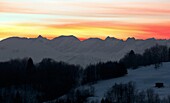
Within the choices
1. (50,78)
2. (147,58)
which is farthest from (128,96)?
(147,58)

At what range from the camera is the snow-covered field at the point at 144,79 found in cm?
11452

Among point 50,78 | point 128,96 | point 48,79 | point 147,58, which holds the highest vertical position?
point 147,58

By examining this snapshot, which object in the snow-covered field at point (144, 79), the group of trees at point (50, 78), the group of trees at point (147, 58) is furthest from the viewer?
the group of trees at point (147, 58)

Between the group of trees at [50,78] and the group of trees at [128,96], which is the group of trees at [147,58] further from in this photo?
the group of trees at [128,96]

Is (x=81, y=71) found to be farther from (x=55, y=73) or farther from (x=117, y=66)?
(x=117, y=66)

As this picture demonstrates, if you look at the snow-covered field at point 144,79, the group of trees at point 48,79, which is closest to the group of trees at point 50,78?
the group of trees at point 48,79

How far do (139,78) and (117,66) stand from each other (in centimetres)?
1107

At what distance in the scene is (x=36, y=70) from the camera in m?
150

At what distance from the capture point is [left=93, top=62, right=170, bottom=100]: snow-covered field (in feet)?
376

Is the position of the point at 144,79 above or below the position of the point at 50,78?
above

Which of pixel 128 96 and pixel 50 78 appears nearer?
pixel 128 96

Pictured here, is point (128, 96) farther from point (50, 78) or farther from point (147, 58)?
point (147, 58)

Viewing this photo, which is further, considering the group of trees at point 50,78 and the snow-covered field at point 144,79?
the group of trees at point 50,78

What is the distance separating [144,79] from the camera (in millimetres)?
127562
